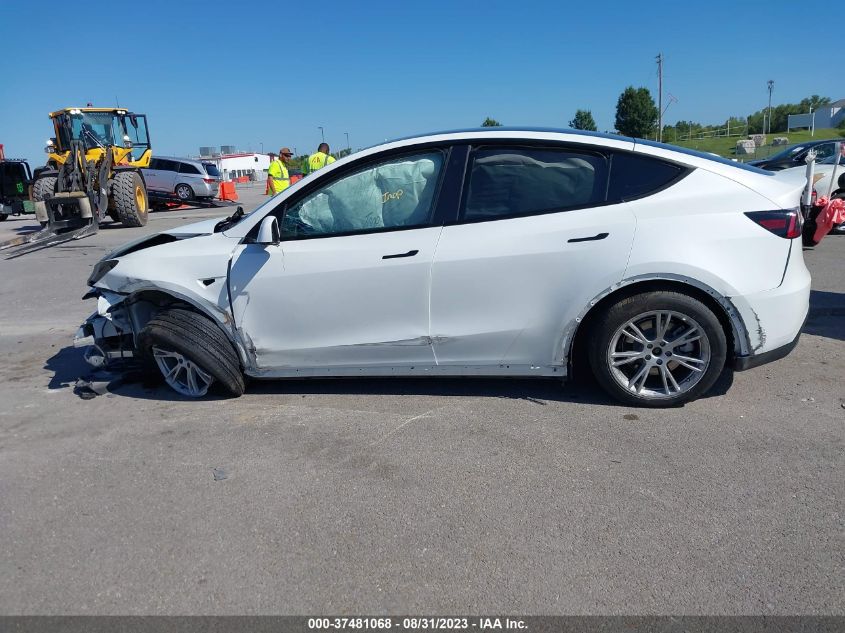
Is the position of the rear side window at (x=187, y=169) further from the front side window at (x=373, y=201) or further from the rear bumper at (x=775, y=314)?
the rear bumper at (x=775, y=314)

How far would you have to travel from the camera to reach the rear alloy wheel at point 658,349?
3.80m

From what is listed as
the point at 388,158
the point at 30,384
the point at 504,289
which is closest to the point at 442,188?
the point at 388,158

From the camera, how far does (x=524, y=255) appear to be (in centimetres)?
383

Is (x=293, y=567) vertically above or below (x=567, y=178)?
below


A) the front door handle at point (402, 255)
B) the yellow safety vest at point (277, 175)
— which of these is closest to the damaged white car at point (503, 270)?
the front door handle at point (402, 255)

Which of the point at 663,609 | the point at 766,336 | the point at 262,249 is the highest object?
the point at 262,249

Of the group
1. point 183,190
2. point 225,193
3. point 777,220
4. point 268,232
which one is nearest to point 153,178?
point 183,190

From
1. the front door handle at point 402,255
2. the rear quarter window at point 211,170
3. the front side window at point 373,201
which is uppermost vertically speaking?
the rear quarter window at point 211,170

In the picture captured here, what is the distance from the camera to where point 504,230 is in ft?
12.7

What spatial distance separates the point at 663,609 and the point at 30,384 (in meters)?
4.91

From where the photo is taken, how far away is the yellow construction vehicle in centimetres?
1401

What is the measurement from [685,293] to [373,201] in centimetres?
200

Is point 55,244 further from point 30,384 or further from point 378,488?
point 378,488

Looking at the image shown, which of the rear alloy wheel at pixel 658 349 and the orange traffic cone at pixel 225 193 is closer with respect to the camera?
the rear alloy wheel at pixel 658 349
